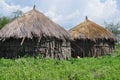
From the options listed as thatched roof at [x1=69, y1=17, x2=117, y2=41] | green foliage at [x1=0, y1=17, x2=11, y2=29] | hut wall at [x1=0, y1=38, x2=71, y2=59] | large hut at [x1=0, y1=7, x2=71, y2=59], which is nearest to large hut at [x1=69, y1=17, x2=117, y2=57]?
thatched roof at [x1=69, y1=17, x2=117, y2=41]

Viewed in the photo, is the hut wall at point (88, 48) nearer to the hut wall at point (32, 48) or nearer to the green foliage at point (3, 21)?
the hut wall at point (32, 48)

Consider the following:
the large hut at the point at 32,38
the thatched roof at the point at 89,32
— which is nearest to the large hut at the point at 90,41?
the thatched roof at the point at 89,32

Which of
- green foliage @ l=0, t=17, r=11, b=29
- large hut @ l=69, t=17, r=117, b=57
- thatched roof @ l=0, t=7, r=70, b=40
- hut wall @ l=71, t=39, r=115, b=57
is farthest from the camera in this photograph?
green foliage @ l=0, t=17, r=11, b=29

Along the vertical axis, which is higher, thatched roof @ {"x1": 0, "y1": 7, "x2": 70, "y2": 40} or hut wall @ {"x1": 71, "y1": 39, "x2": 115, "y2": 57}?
thatched roof @ {"x1": 0, "y1": 7, "x2": 70, "y2": 40}

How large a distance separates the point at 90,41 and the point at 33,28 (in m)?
5.92

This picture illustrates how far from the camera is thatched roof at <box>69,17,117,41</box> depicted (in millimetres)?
21422

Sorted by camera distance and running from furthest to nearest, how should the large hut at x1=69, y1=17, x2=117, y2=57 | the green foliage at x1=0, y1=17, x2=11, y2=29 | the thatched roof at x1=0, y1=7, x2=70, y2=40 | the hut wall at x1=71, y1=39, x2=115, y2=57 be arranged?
the green foliage at x1=0, y1=17, x2=11, y2=29, the hut wall at x1=71, y1=39, x2=115, y2=57, the large hut at x1=69, y1=17, x2=117, y2=57, the thatched roof at x1=0, y1=7, x2=70, y2=40

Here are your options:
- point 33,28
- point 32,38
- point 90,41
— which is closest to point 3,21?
point 90,41

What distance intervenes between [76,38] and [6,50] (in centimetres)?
578

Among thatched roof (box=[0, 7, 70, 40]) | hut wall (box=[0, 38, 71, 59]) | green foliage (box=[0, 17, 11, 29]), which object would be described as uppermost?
green foliage (box=[0, 17, 11, 29])

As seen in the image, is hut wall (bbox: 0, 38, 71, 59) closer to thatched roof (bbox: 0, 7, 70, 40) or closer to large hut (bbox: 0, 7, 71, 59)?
large hut (bbox: 0, 7, 71, 59)

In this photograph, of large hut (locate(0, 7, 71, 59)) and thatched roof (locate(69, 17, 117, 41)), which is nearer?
large hut (locate(0, 7, 71, 59))

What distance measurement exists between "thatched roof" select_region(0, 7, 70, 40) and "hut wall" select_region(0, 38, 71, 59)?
0.29m

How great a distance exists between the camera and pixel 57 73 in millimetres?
10141
